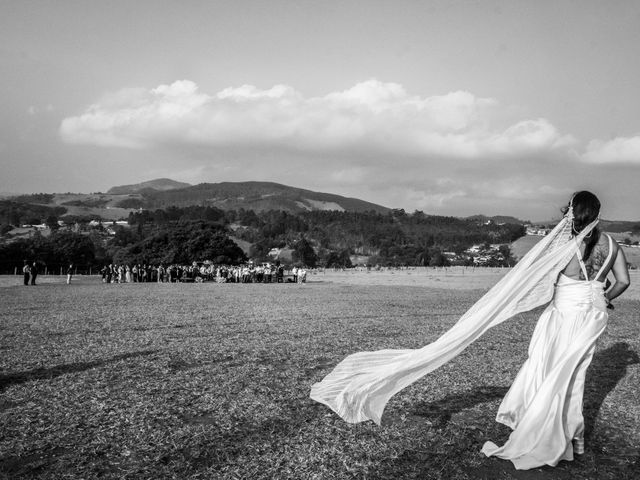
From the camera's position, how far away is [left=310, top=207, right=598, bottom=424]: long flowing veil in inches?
201

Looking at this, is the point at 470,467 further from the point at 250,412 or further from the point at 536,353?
the point at 250,412

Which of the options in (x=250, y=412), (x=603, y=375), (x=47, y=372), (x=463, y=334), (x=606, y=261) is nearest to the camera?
(x=606, y=261)

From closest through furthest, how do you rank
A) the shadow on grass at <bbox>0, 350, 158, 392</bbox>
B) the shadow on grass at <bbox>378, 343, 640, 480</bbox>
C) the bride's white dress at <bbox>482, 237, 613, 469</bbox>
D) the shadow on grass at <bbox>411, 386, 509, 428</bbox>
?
the shadow on grass at <bbox>378, 343, 640, 480</bbox>
the bride's white dress at <bbox>482, 237, 613, 469</bbox>
the shadow on grass at <bbox>411, 386, 509, 428</bbox>
the shadow on grass at <bbox>0, 350, 158, 392</bbox>

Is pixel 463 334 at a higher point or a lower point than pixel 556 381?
higher

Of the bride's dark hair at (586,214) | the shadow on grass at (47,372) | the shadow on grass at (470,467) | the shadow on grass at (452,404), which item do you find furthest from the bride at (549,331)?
the shadow on grass at (47,372)

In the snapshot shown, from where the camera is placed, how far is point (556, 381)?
185 inches

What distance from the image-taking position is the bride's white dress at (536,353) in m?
4.74

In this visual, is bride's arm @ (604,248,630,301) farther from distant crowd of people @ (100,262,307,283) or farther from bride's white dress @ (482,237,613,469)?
distant crowd of people @ (100,262,307,283)

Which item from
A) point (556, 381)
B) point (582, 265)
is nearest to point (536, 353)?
point (556, 381)

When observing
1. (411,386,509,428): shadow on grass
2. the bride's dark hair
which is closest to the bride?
the bride's dark hair

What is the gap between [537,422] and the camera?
4570 mm

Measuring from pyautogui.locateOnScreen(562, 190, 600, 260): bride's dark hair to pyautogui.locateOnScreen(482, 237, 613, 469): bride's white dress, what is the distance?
0.50 ft

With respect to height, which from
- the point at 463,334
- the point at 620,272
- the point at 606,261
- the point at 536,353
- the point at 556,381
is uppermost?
the point at 606,261

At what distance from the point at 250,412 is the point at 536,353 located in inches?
116
